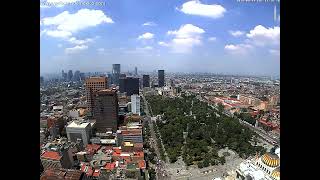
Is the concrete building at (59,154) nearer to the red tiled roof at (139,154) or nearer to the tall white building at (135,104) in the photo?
the red tiled roof at (139,154)

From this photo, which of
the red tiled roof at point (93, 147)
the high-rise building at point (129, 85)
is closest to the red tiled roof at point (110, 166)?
the red tiled roof at point (93, 147)

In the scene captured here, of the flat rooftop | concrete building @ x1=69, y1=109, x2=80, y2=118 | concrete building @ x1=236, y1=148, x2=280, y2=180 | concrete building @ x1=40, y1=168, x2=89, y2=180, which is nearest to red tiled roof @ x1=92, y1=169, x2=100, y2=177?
concrete building @ x1=40, y1=168, x2=89, y2=180

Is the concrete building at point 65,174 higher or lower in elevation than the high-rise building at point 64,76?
lower

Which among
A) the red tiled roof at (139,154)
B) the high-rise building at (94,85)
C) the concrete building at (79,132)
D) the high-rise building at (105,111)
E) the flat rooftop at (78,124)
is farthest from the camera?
the high-rise building at (94,85)

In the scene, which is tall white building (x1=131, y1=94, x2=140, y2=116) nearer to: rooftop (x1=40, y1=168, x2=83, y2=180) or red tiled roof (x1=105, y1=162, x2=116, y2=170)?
red tiled roof (x1=105, y1=162, x2=116, y2=170)
